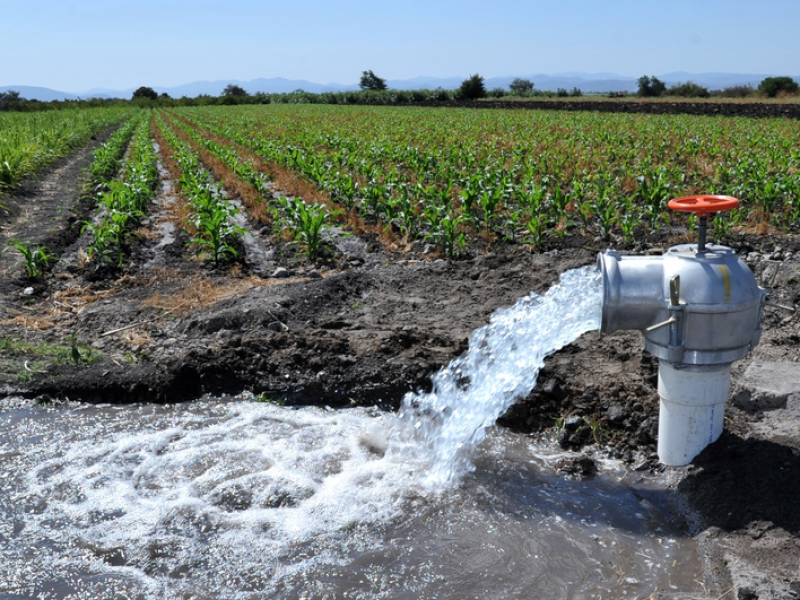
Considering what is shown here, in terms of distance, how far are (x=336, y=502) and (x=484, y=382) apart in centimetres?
124

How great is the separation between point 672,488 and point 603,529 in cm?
50

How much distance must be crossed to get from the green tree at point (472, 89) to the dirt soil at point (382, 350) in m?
49.3

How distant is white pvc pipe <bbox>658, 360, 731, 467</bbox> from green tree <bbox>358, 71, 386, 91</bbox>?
253ft

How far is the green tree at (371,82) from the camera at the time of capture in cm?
7669

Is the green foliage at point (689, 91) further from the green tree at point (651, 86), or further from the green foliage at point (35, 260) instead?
the green foliage at point (35, 260)

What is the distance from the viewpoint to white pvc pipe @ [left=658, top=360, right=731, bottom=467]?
3.27 metres

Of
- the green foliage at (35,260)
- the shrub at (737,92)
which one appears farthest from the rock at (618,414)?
the shrub at (737,92)

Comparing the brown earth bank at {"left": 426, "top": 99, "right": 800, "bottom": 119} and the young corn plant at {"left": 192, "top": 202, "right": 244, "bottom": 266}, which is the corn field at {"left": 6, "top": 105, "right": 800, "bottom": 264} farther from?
the brown earth bank at {"left": 426, "top": 99, "right": 800, "bottom": 119}

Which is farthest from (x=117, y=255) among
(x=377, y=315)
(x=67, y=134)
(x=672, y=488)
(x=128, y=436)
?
(x=67, y=134)

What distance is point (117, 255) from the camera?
27.1 feet

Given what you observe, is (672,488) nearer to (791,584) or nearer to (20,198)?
(791,584)

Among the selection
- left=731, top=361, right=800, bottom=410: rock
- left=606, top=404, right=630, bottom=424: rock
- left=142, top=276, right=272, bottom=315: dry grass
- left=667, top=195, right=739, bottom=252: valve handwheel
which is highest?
left=667, top=195, right=739, bottom=252: valve handwheel

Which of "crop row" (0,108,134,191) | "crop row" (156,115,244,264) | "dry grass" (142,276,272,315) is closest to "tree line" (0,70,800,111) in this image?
"crop row" (0,108,134,191)

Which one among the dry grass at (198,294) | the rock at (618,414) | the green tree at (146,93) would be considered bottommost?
the rock at (618,414)
